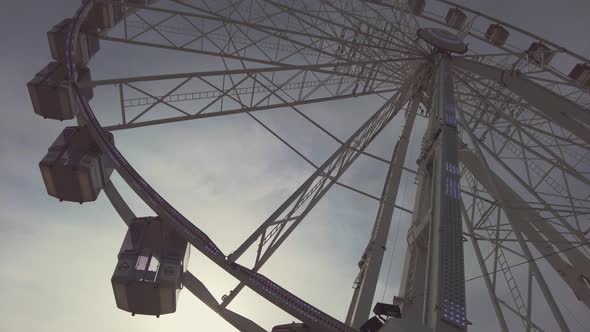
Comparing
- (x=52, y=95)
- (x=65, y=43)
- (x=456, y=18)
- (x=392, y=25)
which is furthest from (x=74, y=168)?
(x=456, y=18)

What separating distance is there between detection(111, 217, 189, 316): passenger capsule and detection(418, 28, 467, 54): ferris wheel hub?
10.3 metres

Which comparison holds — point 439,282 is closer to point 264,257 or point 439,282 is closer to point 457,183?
point 457,183

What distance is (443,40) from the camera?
14812 mm

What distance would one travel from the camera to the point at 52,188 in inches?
360

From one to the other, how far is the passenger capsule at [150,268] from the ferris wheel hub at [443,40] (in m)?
10.3

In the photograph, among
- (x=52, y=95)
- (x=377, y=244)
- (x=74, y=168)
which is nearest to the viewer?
(x=74, y=168)

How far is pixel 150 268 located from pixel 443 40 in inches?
454

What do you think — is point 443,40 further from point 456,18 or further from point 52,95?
point 52,95

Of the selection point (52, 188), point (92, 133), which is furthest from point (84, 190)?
point (92, 133)

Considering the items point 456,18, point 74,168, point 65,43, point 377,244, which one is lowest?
point 377,244

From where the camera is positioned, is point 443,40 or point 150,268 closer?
point 150,268

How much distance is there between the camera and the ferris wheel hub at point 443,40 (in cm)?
1445

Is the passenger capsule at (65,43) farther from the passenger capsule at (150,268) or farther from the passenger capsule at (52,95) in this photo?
the passenger capsule at (150,268)

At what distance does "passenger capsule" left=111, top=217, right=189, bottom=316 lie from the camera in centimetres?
766
